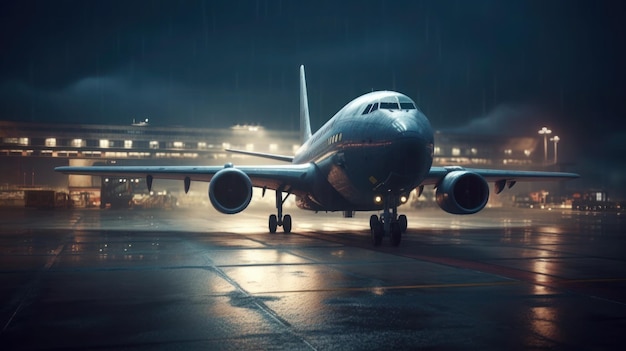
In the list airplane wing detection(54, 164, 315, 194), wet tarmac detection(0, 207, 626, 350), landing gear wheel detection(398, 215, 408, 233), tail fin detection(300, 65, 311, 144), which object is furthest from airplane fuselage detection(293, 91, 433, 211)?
tail fin detection(300, 65, 311, 144)

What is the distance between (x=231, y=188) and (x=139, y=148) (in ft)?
292

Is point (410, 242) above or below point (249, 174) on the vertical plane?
below

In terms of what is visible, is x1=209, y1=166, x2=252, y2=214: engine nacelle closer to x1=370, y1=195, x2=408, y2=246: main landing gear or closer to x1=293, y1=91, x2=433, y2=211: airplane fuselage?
x1=293, y1=91, x2=433, y2=211: airplane fuselage

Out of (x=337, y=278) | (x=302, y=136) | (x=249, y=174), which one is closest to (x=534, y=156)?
(x=302, y=136)

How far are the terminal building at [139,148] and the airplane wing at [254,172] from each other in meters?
59.5

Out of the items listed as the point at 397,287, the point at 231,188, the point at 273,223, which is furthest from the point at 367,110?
the point at 397,287

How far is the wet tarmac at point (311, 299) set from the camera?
22.3 ft

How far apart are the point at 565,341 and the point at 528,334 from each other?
0.46m

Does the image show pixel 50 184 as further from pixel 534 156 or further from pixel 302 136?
pixel 534 156

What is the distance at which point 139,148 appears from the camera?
107 metres

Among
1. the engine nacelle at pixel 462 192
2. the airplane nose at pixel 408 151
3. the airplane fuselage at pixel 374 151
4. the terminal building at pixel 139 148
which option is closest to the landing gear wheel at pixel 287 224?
the airplane fuselage at pixel 374 151

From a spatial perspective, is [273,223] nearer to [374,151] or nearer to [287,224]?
[287,224]

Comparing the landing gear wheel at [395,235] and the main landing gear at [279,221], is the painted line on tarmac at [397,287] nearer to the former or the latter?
the landing gear wheel at [395,235]

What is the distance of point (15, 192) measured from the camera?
8762cm
